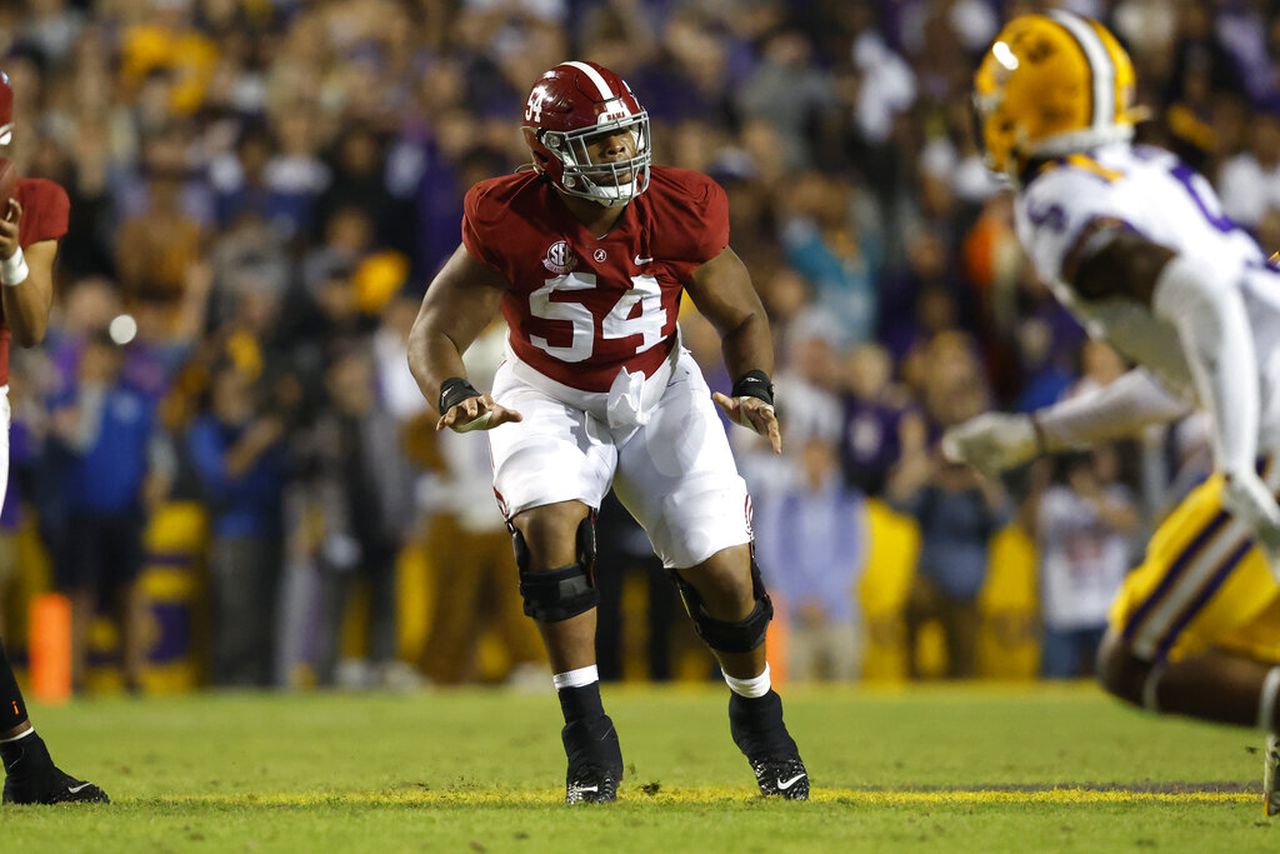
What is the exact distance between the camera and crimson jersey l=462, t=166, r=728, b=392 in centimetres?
539

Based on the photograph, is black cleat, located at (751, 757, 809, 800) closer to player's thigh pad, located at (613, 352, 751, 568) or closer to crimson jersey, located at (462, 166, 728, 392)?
player's thigh pad, located at (613, 352, 751, 568)

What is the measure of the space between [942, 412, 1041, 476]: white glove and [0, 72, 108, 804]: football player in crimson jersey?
2442mm

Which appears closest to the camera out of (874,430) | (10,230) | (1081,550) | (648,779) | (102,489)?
(10,230)

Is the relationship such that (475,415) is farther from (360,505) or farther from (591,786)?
(360,505)

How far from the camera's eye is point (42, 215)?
5.30 meters

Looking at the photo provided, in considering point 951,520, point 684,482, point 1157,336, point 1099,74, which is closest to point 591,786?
point 684,482

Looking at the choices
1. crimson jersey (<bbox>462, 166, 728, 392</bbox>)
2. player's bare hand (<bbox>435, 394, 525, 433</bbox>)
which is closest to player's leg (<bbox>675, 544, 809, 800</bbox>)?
crimson jersey (<bbox>462, 166, 728, 392</bbox>)

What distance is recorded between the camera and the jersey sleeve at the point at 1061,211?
13.9 feet

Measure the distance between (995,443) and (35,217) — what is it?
271 cm

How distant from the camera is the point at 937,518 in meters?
11.7

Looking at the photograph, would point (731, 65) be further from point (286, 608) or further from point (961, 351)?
point (286, 608)

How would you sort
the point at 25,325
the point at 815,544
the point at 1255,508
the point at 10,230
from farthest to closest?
the point at 815,544
the point at 25,325
the point at 10,230
the point at 1255,508

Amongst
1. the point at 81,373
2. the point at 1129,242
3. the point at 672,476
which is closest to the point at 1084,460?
the point at 81,373

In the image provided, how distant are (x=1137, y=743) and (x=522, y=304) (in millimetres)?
3399
